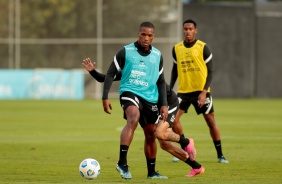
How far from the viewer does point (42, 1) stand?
143 ft

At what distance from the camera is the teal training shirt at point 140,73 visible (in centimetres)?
1216

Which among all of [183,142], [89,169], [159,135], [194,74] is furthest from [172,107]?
[194,74]

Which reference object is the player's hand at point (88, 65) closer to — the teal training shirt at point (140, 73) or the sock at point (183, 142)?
the teal training shirt at point (140, 73)

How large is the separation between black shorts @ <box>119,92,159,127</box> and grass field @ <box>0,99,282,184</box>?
85 cm

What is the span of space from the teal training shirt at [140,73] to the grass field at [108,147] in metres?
1.26

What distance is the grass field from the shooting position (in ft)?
41.0

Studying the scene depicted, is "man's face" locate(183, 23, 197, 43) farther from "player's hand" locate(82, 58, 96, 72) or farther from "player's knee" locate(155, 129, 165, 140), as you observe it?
"player's knee" locate(155, 129, 165, 140)

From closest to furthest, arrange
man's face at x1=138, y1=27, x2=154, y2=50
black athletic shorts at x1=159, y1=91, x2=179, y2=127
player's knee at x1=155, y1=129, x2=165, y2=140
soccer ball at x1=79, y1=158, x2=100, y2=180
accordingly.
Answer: soccer ball at x1=79, y1=158, x2=100, y2=180
man's face at x1=138, y1=27, x2=154, y2=50
player's knee at x1=155, y1=129, x2=165, y2=140
black athletic shorts at x1=159, y1=91, x2=179, y2=127

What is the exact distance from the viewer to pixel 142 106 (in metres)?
12.2

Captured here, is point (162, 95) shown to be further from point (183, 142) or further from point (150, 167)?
point (150, 167)

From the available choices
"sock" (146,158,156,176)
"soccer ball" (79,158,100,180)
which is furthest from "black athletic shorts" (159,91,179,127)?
"soccer ball" (79,158,100,180)

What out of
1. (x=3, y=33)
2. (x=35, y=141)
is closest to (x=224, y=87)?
(x=3, y=33)

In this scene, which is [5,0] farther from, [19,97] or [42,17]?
[19,97]

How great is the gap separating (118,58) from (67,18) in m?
31.7
